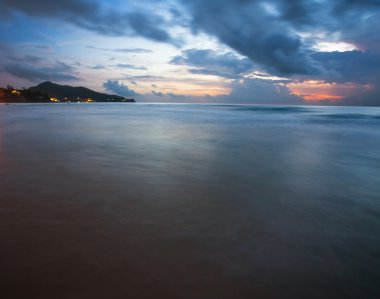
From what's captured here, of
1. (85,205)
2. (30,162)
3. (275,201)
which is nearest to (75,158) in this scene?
(30,162)

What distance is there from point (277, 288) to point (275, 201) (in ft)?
10.8

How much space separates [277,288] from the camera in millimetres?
3492

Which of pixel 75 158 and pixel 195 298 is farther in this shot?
pixel 75 158

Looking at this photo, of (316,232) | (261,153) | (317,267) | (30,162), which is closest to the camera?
(317,267)

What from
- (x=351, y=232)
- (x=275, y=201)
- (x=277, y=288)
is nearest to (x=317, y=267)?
(x=277, y=288)

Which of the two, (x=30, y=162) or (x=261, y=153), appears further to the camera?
(x=261, y=153)

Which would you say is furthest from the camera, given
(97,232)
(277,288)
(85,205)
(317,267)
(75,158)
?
(75,158)

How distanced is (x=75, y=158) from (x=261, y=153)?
342 inches

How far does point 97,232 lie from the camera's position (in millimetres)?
4656

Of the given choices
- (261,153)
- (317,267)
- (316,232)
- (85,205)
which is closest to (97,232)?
(85,205)

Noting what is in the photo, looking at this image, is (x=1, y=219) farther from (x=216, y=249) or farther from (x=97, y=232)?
(x=216, y=249)

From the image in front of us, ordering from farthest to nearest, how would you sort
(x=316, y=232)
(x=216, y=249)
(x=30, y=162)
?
(x=30, y=162)
(x=316, y=232)
(x=216, y=249)

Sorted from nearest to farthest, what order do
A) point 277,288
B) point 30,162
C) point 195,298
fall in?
point 195,298
point 277,288
point 30,162

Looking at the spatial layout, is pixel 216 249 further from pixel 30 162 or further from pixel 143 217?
pixel 30 162
